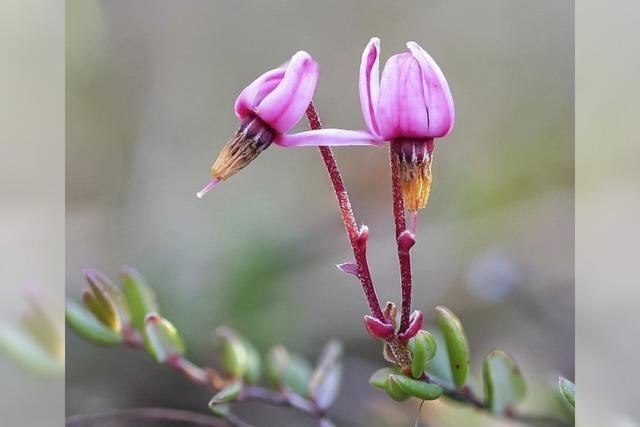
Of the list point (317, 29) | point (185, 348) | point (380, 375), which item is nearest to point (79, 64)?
point (317, 29)

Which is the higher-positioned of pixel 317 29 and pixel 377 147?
pixel 317 29

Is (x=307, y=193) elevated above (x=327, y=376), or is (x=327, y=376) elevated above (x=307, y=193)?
(x=307, y=193)

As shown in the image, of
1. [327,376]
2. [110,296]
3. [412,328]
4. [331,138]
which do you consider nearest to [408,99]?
[331,138]

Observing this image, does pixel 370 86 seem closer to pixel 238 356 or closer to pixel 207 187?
pixel 207 187

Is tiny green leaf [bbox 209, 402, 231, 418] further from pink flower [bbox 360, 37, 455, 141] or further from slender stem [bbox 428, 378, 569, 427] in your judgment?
pink flower [bbox 360, 37, 455, 141]
